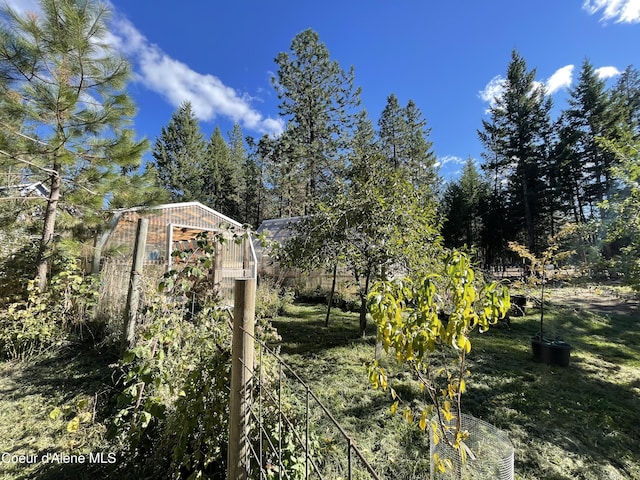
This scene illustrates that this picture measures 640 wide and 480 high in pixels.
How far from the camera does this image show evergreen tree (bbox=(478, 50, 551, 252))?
1922 centimetres

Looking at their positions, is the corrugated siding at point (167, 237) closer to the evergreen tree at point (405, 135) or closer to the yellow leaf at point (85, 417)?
the yellow leaf at point (85, 417)

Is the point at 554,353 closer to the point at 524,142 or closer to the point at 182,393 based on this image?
the point at 182,393

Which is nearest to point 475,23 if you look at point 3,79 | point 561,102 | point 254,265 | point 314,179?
point 254,265

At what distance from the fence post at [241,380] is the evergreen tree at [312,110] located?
1580 cm

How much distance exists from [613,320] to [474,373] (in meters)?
6.67

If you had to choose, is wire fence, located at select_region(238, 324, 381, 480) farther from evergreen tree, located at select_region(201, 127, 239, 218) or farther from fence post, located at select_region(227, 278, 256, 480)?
evergreen tree, located at select_region(201, 127, 239, 218)

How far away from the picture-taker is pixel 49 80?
4.07 m

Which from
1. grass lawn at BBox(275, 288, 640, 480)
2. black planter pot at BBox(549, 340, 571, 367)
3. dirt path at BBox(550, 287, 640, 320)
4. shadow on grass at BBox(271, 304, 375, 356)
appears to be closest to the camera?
grass lawn at BBox(275, 288, 640, 480)

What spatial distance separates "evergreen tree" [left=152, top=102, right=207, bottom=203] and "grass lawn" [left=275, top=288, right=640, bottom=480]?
19.9 meters

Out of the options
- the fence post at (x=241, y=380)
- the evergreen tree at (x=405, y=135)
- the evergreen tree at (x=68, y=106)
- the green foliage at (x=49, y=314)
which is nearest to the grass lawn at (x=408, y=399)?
the green foliage at (x=49, y=314)

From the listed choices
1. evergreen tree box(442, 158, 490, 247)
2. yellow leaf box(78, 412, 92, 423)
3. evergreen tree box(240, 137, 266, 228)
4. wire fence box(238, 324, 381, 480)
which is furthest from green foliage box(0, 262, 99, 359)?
evergreen tree box(240, 137, 266, 228)

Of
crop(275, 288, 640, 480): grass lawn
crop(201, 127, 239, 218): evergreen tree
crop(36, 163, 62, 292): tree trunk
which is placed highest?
crop(201, 127, 239, 218): evergreen tree

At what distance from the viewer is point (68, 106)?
13.0 ft

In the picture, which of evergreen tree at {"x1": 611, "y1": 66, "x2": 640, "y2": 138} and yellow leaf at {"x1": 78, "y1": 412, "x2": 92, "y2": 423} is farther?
evergreen tree at {"x1": 611, "y1": 66, "x2": 640, "y2": 138}
